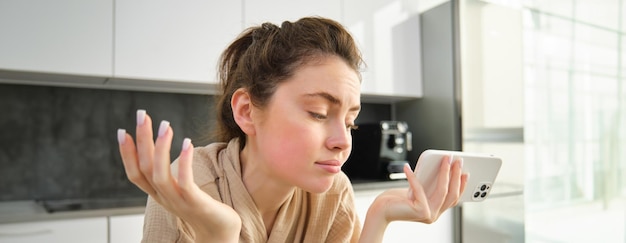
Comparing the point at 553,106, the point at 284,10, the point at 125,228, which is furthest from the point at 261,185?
the point at 553,106

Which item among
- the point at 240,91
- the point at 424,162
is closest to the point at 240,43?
the point at 240,91

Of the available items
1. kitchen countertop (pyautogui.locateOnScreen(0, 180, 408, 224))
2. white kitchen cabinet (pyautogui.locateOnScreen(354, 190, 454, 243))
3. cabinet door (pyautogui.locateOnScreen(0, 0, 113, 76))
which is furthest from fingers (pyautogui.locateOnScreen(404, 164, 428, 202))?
cabinet door (pyautogui.locateOnScreen(0, 0, 113, 76))

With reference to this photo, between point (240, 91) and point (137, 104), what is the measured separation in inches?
64.9

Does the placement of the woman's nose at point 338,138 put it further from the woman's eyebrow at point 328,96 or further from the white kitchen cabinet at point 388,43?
the white kitchen cabinet at point 388,43

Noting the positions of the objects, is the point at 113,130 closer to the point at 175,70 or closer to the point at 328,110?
the point at 175,70

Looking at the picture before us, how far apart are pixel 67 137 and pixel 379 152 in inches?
62.7

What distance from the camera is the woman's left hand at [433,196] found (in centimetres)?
82

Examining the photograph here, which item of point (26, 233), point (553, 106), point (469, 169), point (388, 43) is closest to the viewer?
point (469, 169)

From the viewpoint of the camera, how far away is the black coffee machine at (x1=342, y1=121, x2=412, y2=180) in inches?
101

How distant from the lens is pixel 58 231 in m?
1.66

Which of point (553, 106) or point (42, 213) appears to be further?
point (553, 106)

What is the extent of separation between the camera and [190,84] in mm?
2275

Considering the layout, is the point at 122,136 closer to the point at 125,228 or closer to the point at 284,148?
the point at 284,148

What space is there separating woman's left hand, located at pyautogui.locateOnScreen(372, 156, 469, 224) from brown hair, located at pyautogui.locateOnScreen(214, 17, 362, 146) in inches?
10.1
